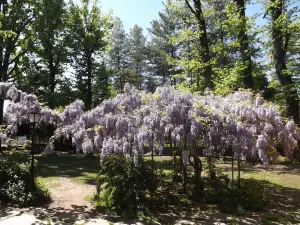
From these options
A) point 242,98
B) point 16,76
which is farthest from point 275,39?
point 16,76

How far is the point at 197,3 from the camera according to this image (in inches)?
705

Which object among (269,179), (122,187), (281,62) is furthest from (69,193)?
(281,62)

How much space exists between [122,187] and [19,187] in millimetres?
3555

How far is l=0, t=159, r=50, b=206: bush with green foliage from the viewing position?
9.16 metres

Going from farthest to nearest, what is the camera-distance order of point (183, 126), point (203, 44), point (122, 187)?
point (203, 44)
point (122, 187)
point (183, 126)

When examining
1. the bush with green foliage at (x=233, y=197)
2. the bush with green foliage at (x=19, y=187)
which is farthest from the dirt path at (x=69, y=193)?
the bush with green foliage at (x=233, y=197)

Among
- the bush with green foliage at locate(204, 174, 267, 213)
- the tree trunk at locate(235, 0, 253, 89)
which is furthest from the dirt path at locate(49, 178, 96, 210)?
the tree trunk at locate(235, 0, 253, 89)

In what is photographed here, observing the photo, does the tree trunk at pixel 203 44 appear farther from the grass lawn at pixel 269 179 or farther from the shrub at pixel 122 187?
the shrub at pixel 122 187

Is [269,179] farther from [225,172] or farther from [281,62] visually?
[281,62]

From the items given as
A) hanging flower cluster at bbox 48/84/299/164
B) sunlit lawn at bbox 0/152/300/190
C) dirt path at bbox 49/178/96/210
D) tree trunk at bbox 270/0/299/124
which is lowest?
dirt path at bbox 49/178/96/210

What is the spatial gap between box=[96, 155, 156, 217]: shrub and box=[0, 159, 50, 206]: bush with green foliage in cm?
192

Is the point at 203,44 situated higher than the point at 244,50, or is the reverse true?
the point at 203,44

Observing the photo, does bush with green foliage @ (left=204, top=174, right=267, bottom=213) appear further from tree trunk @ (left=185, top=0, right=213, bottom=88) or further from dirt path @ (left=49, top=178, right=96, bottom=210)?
tree trunk @ (left=185, top=0, right=213, bottom=88)

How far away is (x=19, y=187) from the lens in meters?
9.51
